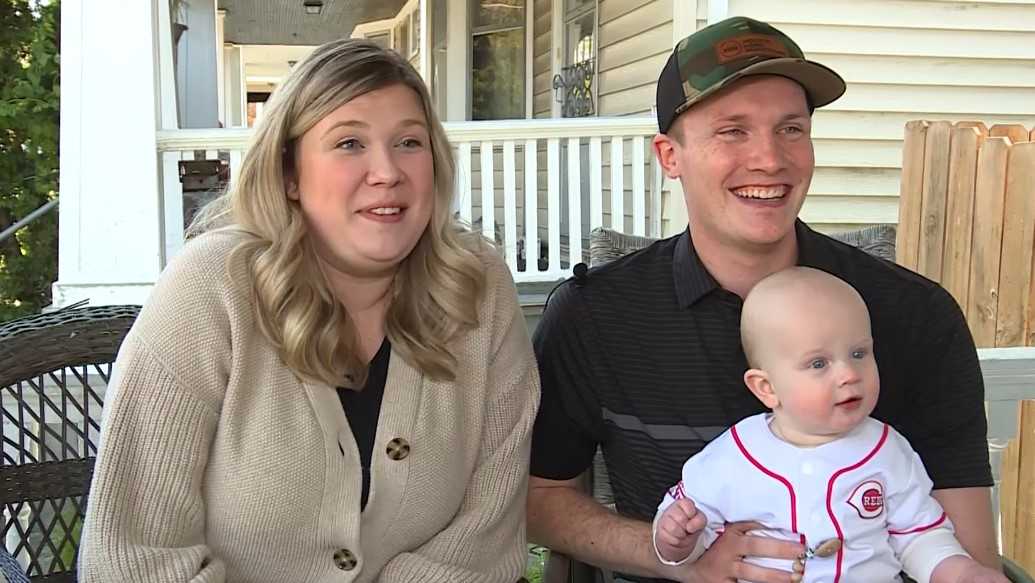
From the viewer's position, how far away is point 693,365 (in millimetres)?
1877

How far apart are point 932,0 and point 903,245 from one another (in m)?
1.86

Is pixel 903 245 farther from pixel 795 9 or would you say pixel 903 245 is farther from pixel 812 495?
pixel 812 495

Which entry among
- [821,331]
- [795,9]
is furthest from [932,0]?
[821,331]

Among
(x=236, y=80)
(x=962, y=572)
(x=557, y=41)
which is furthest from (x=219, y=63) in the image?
(x=236, y=80)

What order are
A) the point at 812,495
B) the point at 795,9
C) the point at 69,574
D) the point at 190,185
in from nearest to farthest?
the point at 812,495
the point at 69,574
the point at 190,185
the point at 795,9

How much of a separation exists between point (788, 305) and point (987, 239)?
8.81 ft

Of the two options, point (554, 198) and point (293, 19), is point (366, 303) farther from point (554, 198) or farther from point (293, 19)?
point (293, 19)

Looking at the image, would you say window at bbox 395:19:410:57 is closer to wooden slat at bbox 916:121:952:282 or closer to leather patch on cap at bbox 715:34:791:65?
wooden slat at bbox 916:121:952:282

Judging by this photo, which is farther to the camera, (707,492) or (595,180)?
(595,180)

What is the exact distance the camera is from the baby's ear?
1715mm

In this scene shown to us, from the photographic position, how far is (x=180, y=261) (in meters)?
1.74

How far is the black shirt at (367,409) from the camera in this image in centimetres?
179

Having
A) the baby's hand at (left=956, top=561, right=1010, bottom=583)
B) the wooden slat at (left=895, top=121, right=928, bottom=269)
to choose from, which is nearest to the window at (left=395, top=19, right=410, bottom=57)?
the wooden slat at (left=895, top=121, right=928, bottom=269)

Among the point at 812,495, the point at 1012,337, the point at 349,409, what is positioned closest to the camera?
the point at 812,495
